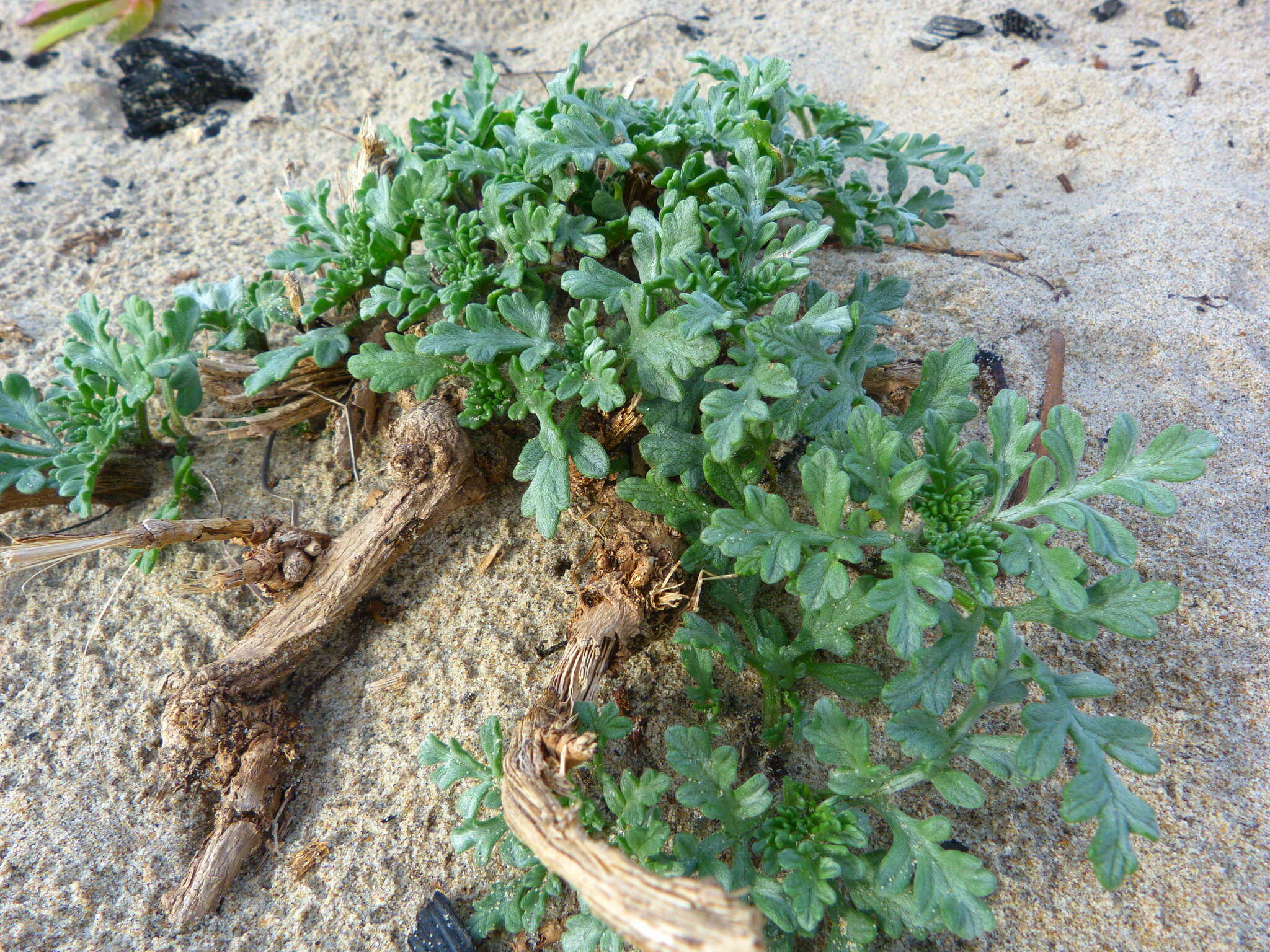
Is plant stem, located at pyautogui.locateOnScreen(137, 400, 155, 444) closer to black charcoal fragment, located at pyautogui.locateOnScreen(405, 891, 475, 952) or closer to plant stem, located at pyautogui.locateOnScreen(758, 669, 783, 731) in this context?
black charcoal fragment, located at pyautogui.locateOnScreen(405, 891, 475, 952)

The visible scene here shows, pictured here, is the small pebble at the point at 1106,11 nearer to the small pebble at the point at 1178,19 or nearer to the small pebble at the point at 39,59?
the small pebble at the point at 1178,19

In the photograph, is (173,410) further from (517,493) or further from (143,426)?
(517,493)

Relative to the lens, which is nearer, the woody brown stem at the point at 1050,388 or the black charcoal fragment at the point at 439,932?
the black charcoal fragment at the point at 439,932

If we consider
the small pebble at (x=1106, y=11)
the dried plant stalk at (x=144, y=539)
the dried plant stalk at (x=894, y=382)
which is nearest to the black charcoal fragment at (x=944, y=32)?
the small pebble at (x=1106, y=11)

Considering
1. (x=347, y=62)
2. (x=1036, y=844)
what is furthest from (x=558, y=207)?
(x=347, y=62)

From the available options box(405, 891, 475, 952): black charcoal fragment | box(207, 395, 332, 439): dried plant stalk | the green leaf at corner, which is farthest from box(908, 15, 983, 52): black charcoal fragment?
box(405, 891, 475, 952): black charcoal fragment

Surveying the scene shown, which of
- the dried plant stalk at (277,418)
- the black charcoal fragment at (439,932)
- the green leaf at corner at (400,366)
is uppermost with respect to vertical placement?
the green leaf at corner at (400,366)

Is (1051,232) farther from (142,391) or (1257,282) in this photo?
(142,391)
